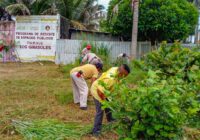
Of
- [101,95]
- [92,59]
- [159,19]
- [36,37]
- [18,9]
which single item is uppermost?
[18,9]


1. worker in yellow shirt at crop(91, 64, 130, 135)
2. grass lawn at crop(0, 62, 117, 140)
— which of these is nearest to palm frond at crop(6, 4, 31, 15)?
grass lawn at crop(0, 62, 117, 140)

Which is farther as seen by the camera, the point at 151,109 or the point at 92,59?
the point at 92,59

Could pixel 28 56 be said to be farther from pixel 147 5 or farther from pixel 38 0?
pixel 147 5

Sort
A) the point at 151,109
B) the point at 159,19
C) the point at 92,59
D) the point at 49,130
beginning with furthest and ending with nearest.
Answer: the point at 159,19
the point at 92,59
the point at 49,130
the point at 151,109

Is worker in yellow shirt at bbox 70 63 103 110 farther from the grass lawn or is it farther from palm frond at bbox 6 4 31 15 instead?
palm frond at bbox 6 4 31 15

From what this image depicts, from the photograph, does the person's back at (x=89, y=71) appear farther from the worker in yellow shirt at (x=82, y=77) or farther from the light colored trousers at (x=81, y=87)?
the light colored trousers at (x=81, y=87)

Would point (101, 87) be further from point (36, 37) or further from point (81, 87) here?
point (36, 37)

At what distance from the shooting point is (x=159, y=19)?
1609cm

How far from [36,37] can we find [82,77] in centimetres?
1168

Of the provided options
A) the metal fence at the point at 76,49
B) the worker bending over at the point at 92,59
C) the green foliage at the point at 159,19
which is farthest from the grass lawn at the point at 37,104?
the green foliage at the point at 159,19

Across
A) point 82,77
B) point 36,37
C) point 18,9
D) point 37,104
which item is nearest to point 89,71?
point 82,77

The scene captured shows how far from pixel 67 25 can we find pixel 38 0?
3.50 m

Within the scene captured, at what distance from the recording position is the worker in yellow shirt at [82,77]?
7.57 metres

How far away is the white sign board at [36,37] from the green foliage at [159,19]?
3.16 meters
